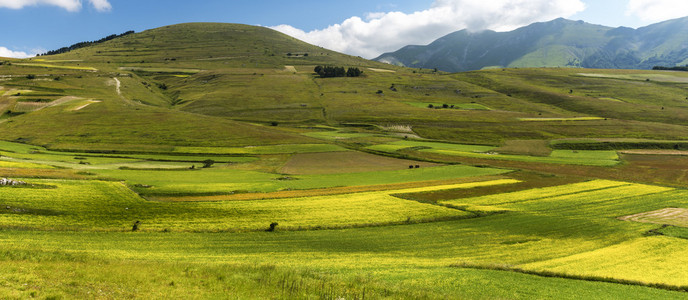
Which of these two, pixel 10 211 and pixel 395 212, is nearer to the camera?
pixel 10 211

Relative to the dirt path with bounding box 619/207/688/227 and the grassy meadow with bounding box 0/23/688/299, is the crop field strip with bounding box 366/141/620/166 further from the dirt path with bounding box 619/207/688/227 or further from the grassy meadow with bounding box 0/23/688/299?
the dirt path with bounding box 619/207/688/227

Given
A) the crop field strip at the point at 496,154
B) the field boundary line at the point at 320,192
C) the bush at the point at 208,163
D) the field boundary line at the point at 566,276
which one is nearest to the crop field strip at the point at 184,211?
the field boundary line at the point at 320,192

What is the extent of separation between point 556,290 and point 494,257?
7782 millimetres

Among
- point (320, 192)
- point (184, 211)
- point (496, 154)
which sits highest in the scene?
point (184, 211)

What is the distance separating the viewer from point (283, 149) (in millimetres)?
103562

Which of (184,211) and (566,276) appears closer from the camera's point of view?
(566,276)

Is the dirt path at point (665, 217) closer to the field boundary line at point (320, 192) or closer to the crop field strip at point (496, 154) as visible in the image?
the field boundary line at point (320, 192)

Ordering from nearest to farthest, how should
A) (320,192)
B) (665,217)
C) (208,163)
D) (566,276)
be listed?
1. (566,276)
2. (665,217)
3. (320,192)
4. (208,163)

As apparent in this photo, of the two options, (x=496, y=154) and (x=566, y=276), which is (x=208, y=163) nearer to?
(x=566, y=276)

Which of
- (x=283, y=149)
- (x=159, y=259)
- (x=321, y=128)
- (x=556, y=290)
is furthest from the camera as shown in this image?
(x=321, y=128)

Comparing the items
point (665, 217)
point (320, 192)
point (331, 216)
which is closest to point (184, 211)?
point (331, 216)

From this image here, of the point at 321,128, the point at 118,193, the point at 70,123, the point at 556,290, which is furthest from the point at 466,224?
the point at 70,123

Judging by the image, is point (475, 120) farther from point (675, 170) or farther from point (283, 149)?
point (283, 149)

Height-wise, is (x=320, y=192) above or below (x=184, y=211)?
below
